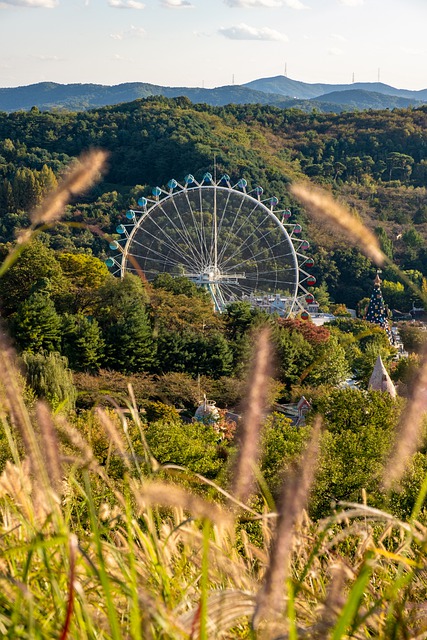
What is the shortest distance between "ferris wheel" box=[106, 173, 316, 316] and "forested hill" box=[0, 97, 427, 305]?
16006 mm

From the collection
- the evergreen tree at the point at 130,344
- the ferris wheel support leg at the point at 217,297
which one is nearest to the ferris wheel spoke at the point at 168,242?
the ferris wheel support leg at the point at 217,297

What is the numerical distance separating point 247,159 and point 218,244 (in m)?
30.7

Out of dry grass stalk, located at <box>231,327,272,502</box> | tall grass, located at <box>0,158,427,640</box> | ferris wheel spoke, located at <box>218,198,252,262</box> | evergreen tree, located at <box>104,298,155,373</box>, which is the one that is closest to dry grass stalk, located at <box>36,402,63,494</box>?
tall grass, located at <box>0,158,427,640</box>

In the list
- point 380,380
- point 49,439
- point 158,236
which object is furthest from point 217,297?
point 49,439

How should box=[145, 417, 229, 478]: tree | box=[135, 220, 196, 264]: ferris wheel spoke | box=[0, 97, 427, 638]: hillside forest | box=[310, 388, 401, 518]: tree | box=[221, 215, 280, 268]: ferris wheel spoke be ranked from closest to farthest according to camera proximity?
box=[0, 97, 427, 638]: hillside forest < box=[310, 388, 401, 518]: tree < box=[145, 417, 229, 478]: tree < box=[135, 220, 196, 264]: ferris wheel spoke < box=[221, 215, 280, 268]: ferris wheel spoke

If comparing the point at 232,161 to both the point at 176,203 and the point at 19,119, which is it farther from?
the point at 176,203

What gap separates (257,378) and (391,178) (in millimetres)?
67202

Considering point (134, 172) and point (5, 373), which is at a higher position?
point (5, 373)

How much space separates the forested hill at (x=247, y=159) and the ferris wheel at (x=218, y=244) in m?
16.0

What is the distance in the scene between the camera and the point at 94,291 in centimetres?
2497

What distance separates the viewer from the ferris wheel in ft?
94.6

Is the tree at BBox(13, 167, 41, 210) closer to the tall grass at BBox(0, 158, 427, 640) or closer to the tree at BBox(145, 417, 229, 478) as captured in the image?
the tree at BBox(145, 417, 229, 478)

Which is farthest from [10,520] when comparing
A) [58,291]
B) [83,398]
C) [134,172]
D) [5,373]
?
[134,172]

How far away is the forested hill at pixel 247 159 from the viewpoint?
49.7 meters
